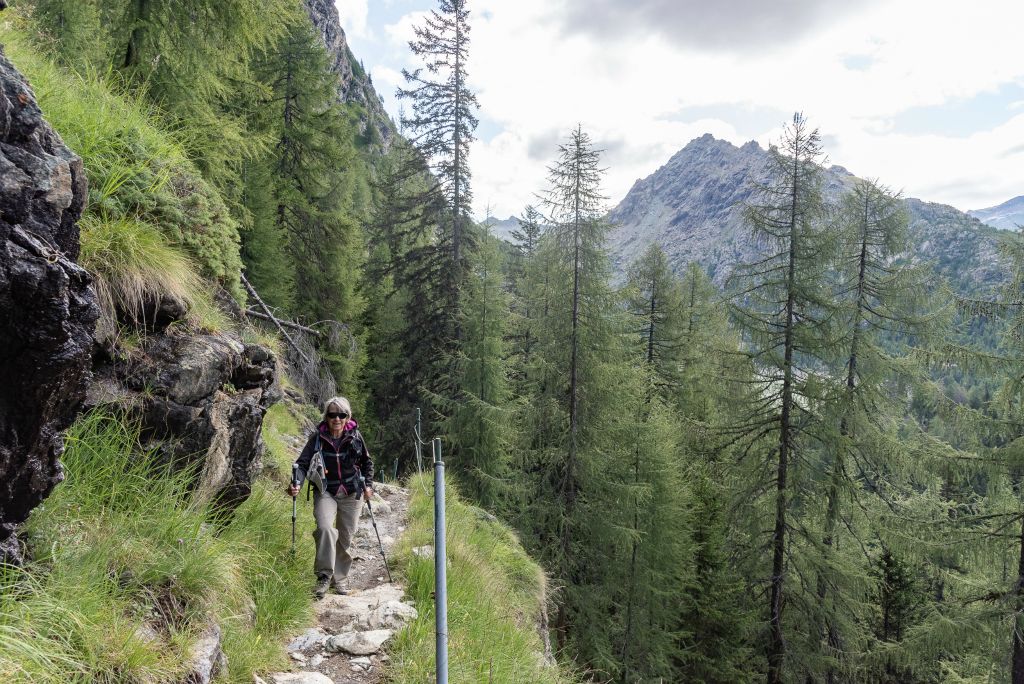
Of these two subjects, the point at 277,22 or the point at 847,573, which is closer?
the point at 277,22

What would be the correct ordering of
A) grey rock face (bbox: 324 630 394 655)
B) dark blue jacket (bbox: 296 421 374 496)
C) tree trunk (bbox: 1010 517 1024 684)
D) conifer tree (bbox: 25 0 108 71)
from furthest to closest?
tree trunk (bbox: 1010 517 1024 684)
conifer tree (bbox: 25 0 108 71)
dark blue jacket (bbox: 296 421 374 496)
grey rock face (bbox: 324 630 394 655)

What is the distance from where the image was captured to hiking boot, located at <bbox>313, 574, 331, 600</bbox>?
478 cm

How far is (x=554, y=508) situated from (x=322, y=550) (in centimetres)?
1031

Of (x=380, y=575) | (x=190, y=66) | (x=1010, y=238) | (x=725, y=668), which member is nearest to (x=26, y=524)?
(x=380, y=575)

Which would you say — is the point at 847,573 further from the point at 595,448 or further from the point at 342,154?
the point at 342,154

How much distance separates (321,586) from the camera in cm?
486

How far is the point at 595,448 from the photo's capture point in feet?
48.3

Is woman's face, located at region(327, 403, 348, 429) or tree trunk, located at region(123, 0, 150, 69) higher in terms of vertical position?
tree trunk, located at region(123, 0, 150, 69)

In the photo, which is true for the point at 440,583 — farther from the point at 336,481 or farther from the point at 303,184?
the point at 303,184

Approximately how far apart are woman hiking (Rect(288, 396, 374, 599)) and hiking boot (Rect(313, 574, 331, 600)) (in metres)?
0.05


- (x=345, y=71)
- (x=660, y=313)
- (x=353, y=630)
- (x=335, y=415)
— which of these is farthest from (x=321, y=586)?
(x=345, y=71)

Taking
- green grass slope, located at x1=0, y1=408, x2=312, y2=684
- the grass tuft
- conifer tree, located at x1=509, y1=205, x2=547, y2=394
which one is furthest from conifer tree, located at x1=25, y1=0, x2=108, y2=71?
conifer tree, located at x1=509, y1=205, x2=547, y2=394

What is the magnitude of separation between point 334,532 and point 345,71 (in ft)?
283

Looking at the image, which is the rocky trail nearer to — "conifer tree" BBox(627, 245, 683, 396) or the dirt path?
the dirt path
